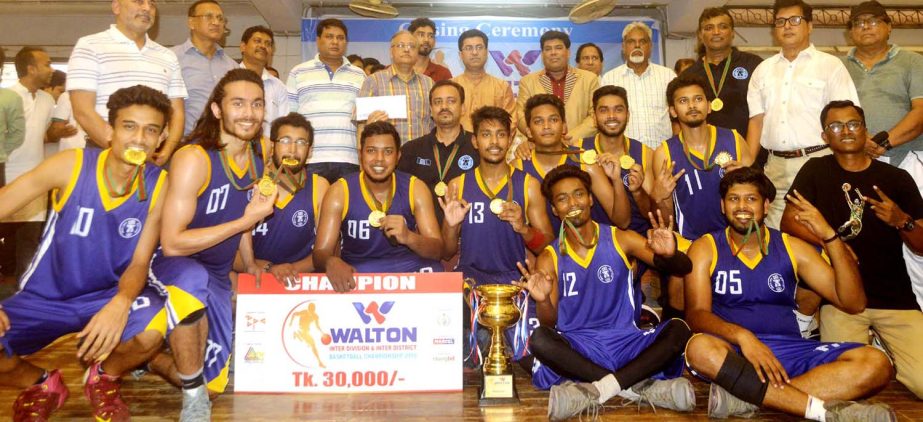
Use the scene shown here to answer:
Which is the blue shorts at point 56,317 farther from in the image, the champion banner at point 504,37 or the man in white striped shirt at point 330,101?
the champion banner at point 504,37

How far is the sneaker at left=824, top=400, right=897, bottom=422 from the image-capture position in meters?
3.34

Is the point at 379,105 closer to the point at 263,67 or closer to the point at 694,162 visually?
the point at 263,67

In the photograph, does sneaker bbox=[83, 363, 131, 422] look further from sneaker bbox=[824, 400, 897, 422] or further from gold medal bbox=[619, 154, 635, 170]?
sneaker bbox=[824, 400, 897, 422]

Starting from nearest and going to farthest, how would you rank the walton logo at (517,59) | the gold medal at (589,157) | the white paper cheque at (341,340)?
the white paper cheque at (341,340)
the gold medal at (589,157)
the walton logo at (517,59)

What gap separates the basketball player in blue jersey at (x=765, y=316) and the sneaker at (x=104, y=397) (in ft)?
11.0

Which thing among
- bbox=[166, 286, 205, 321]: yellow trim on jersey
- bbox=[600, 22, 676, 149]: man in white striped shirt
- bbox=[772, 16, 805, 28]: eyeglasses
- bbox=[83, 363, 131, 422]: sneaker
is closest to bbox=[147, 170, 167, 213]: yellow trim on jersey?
bbox=[166, 286, 205, 321]: yellow trim on jersey

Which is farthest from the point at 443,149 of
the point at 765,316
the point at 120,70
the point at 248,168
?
the point at 765,316

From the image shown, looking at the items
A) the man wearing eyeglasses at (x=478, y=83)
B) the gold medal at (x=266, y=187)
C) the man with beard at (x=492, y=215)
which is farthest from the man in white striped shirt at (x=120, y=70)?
the man wearing eyeglasses at (x=478, y=83)

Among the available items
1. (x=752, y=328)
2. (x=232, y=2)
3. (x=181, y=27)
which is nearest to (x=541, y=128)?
(x=752, y=328)

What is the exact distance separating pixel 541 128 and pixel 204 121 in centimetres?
259

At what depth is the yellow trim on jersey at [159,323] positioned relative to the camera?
3635 millimetres

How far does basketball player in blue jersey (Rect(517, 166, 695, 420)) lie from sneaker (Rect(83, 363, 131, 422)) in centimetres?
247

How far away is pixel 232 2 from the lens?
12078 millimetres

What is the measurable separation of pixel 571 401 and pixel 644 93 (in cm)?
377
